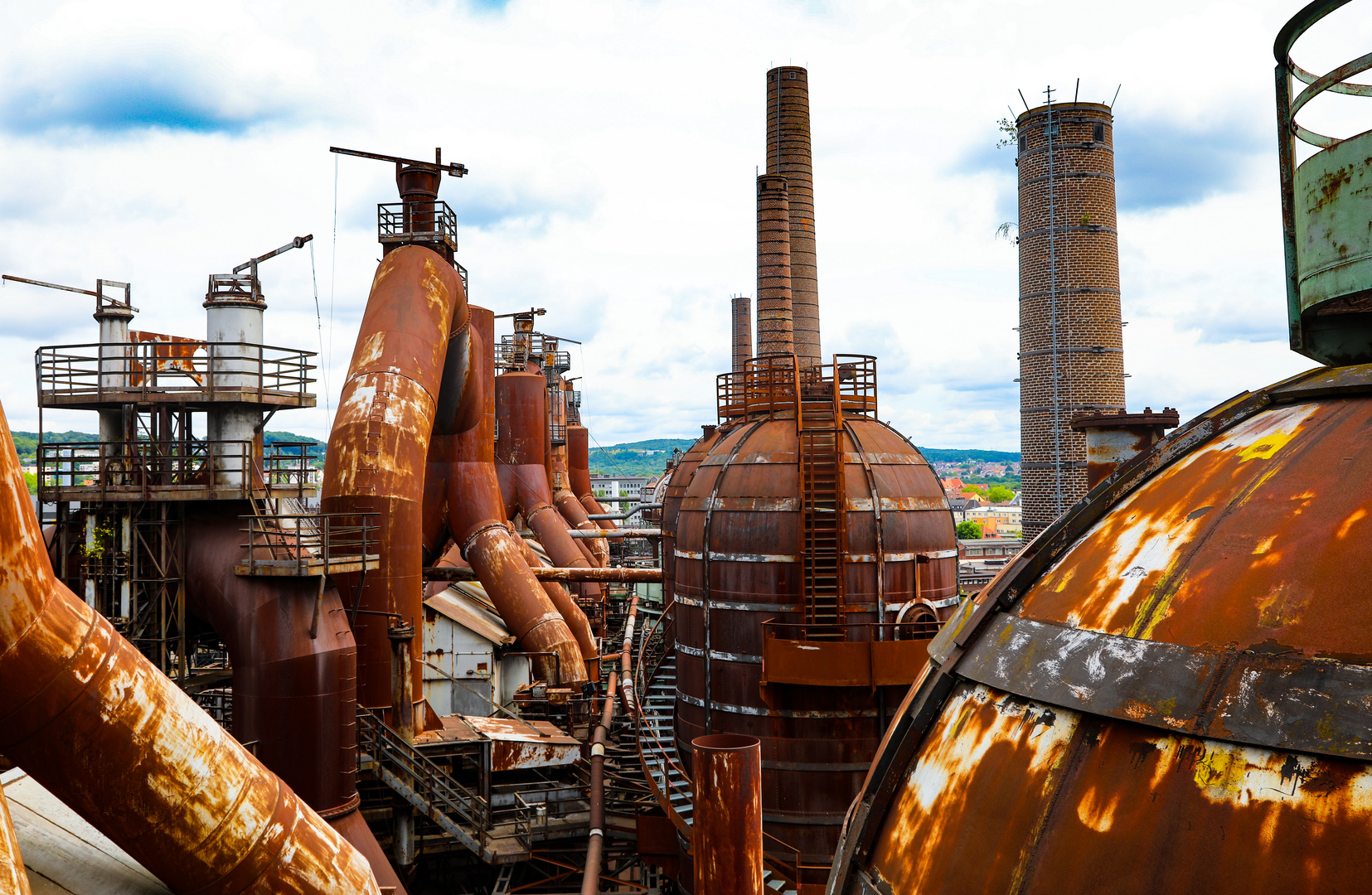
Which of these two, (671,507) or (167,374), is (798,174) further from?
(167,374)

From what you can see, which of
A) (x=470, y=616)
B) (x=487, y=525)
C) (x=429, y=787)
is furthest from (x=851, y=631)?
(x=470, y=616)

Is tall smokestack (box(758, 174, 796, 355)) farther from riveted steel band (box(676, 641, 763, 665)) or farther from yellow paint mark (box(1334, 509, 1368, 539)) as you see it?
yellow paint mark (box(1334, 509, 1368, 539))

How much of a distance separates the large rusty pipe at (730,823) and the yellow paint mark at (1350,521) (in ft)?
13.9

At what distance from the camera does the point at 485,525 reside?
21.5 meters

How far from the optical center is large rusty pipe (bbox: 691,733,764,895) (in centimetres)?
621

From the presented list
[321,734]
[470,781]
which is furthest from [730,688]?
[470,781]

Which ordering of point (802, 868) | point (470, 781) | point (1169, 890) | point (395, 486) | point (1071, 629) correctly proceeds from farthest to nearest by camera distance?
point (470, 781), point (395, 486), point (802, 868), point (1071, 629), point (1169, 890)

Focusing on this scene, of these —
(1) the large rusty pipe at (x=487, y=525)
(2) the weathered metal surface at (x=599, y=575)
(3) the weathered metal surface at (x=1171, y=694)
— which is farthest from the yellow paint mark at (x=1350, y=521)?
→ (2) the weathered metal surface at (x=599, y=575)

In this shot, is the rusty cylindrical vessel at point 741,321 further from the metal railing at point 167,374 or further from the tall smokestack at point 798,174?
the metal railing at point 167,374

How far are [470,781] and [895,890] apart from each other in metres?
15.4

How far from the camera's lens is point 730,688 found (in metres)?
13.2

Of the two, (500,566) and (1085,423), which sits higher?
(1085,423)

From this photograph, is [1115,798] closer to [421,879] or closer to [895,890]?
[895,890]

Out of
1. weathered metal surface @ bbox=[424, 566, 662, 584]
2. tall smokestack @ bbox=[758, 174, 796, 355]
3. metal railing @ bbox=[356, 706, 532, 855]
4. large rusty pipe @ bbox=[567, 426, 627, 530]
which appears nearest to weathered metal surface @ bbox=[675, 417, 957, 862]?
metal railing @ bbox=[356, 706, 532, 855]
